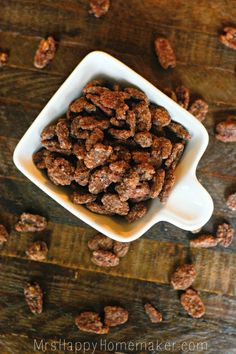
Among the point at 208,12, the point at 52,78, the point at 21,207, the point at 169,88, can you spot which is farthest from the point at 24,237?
the point at 208,12

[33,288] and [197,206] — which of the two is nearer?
[197,206]

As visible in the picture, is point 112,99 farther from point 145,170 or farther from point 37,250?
point 37,250

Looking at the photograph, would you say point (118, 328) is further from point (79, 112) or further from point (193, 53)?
point (193, 53)

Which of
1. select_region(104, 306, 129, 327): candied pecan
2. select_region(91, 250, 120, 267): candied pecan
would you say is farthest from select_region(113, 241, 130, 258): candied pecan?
select_region(104, 306, 129, 327): candied pecan

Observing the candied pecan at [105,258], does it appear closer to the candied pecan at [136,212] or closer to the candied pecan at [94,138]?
the candied pecan at [136,212]

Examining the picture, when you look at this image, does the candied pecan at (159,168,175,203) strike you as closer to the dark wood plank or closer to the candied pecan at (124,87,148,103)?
the candied pecan at (124,87,148,103)

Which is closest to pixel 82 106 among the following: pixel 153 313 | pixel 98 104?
pixel 98 104
